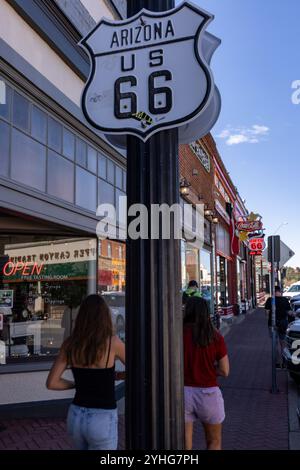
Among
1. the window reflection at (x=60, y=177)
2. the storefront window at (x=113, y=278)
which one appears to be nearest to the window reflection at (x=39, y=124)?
the window reflection at (x=60, y=177)

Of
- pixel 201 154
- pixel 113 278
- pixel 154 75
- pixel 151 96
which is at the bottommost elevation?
pixel 113 278

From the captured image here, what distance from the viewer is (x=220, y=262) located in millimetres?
21297

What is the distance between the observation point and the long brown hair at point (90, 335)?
2826mm

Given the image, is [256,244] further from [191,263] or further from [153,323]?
[153,323]

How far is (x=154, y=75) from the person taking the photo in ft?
8.34

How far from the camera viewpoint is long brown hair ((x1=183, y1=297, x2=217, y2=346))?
3.92 meters

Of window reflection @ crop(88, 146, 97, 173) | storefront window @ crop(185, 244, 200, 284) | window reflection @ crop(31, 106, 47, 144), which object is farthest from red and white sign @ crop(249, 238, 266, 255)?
window reflection @ crop(31, 106, 47, 144)

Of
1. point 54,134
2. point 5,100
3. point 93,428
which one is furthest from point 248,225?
point 93,428

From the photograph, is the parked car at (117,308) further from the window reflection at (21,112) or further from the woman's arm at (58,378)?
the woman's arm at (58,378)

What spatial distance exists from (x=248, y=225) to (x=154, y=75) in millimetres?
23461

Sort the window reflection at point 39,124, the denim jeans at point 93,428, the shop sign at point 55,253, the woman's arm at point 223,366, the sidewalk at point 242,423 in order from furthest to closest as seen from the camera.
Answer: the shop sign at point 55,253 < the window reflection at point 39,124 < the sidewalk at point 242,423 < the woman's arm at point 223,366 < the denim jeans at point 93,428

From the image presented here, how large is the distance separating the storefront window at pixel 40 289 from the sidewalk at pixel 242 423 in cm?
115

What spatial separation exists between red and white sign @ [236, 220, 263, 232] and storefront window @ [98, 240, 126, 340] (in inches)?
696

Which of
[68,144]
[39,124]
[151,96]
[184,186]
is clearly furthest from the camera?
[184,186]
